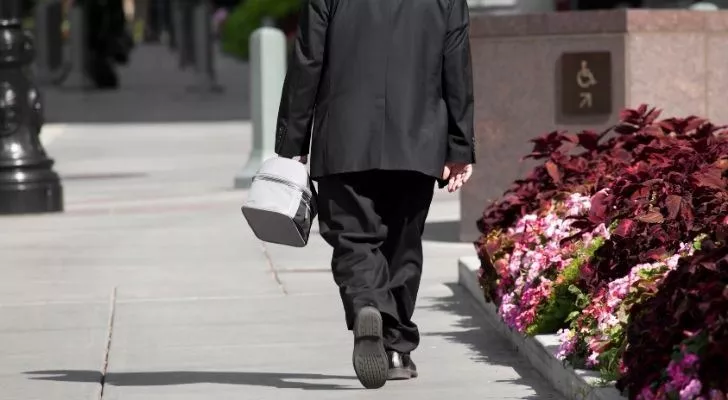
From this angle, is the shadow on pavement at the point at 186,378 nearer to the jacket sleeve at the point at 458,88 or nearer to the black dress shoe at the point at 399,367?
the black dress shoe at the point at 399,367

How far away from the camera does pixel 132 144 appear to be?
23.1 meters

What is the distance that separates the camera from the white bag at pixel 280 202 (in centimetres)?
692

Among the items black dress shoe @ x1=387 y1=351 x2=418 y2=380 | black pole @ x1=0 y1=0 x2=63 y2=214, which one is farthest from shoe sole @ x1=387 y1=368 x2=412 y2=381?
black pole @ x1=0 y1=0 x2=63 y2=214

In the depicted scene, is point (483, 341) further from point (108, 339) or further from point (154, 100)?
point (154, 100)

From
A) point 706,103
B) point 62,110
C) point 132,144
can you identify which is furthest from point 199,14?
point 706,103

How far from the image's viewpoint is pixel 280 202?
6914 mm

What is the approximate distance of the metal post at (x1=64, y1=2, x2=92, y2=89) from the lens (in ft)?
129

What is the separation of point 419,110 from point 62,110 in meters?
25.4

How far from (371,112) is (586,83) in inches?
185

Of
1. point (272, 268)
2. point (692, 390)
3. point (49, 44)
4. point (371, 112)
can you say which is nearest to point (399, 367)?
point (371, 112)

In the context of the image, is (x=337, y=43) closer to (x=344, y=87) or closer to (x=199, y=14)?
(x=344, y=87)

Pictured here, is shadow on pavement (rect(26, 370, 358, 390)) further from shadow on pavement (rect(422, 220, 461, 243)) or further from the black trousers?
shadow on pavement (rect(422, 220, 461, 243))

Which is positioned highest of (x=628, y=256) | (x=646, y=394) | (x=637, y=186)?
(x=637, y=186)

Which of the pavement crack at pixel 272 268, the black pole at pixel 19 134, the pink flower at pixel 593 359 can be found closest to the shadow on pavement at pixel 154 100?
the black pole at pixel 19 134
